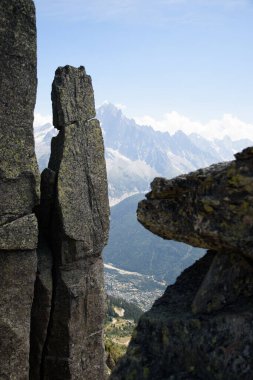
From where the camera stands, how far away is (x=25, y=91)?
Answer: 22266 millimetres

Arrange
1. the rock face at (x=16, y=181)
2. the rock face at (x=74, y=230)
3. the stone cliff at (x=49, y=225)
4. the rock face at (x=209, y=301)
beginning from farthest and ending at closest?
the rock face at (x=74, y=230)
the stone cliff at (x=49, y=225)
the rock face at (x=16, y=181)
the rock face at (x=209, y=301)

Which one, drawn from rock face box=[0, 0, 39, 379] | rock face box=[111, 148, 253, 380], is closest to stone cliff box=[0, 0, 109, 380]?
rock face box=[0, 0, 39, 379]

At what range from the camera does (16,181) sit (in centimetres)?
2219

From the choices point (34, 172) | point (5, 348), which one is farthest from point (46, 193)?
point (5, 348)

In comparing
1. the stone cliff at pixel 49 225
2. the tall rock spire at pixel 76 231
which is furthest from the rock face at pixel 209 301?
the tall rock spire at pixel 76 231

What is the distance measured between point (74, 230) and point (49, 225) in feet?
5.57

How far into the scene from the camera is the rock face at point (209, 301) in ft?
26.6

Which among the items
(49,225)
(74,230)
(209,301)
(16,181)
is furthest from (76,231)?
(209,301)

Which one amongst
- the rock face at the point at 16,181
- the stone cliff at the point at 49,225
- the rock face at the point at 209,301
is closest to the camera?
the rock face at the point at 209,301

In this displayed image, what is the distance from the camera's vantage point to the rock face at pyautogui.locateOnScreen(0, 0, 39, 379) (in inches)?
853

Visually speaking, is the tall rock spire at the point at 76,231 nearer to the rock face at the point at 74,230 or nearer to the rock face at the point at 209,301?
the rock face at the point at 74,230

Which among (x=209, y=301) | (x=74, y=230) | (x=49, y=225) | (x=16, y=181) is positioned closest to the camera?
(x=209, y=301)

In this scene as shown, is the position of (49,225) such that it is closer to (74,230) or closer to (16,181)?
(74,230)

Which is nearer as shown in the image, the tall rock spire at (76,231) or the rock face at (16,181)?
the rock face at (16,181)
